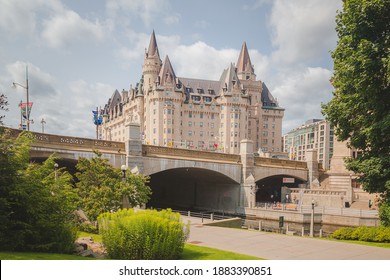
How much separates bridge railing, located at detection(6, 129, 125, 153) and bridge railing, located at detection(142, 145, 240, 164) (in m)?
3.18

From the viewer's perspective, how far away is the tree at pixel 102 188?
18.3m

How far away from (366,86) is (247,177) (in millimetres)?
27296

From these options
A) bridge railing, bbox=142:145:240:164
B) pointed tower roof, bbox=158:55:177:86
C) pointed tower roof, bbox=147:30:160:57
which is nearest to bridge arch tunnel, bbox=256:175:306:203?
bridge railing, bbox=142:145:240:164

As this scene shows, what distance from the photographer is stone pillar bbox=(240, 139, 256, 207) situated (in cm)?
4116

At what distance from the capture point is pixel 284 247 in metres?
15.2

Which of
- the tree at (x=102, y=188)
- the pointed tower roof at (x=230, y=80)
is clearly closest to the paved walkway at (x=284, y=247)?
the tree at (x=102, y=188)

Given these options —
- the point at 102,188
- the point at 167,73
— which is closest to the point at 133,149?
the point at 102,188

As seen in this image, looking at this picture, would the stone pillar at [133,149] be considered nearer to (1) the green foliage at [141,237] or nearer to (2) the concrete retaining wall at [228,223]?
(2) the concrete retaining wall at [228,223]

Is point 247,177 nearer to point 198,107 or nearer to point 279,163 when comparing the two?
point 279,163

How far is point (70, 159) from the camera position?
26.8 meters

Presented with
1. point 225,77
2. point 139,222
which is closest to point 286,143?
point 225,77

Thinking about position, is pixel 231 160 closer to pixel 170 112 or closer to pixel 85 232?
pixel 85 232

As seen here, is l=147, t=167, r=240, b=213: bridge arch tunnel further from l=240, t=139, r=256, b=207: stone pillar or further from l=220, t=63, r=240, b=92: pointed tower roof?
l=220, t=63, r=240, b=92: pointed tower roof

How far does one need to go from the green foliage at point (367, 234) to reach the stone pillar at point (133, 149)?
58.4ft
